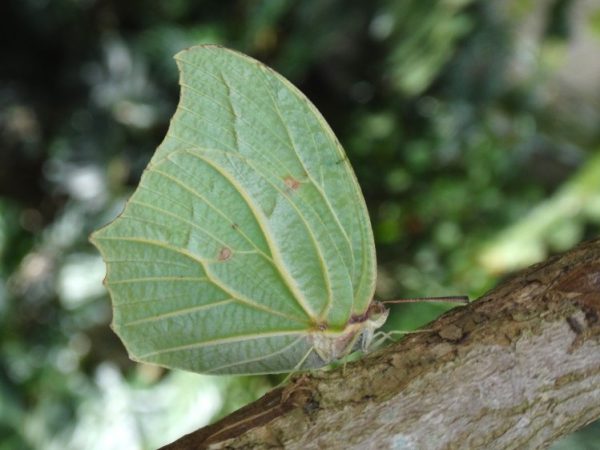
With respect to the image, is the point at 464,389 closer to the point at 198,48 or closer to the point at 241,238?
the point at 241,238

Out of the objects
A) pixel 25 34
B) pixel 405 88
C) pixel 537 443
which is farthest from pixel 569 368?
pixel 25 34

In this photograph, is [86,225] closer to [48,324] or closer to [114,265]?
[48,324]

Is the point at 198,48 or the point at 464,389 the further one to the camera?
the point at 198,48

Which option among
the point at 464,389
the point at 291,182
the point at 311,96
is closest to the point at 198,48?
the point at 291,182

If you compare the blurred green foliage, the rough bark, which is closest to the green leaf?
the rough bark

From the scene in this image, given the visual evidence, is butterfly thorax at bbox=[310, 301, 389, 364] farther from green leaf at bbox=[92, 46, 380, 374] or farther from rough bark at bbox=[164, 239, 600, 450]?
rough bark at bbox=[164, 239, 600, 450]

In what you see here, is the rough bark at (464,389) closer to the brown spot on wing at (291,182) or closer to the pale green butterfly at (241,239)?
the pale green butterfly at (241,239)
